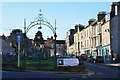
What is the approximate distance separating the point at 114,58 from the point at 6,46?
188 feet

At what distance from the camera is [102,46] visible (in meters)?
94.6

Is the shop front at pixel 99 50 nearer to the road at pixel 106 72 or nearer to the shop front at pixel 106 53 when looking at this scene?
the shop front at pixel 106 53

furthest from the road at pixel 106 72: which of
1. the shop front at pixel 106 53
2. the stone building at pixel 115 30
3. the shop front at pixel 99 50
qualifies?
the shop front at pixel 99 50

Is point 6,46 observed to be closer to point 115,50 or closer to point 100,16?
point 100,16

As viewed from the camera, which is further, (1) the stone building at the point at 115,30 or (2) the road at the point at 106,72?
(1) the stone building at the point at 115,30

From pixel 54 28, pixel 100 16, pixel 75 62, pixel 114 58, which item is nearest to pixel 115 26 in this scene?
pixel 114 58

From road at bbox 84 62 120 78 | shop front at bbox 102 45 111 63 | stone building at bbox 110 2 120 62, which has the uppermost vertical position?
stone building at bbox 110 2 120 62

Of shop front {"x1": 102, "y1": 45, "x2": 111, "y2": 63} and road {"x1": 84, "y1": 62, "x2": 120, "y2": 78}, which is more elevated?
shop front {"x1": 102, "y1": 45, "x2": 111, "y2": 63}

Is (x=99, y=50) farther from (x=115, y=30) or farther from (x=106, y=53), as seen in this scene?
(x=115, y=30)

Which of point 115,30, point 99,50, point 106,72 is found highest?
point 115,30

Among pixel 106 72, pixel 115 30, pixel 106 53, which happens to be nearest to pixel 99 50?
pixel 106 53

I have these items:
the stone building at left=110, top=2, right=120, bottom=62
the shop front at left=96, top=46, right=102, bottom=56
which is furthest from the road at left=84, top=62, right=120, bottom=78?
the shop front at left=96, top=46, right=102, bottom=56

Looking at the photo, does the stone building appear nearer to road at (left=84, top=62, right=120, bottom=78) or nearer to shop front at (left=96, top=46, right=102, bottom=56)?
shop front at (left=96, top=46, right=102, bottom=56)

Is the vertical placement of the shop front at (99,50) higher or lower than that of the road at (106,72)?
higher
